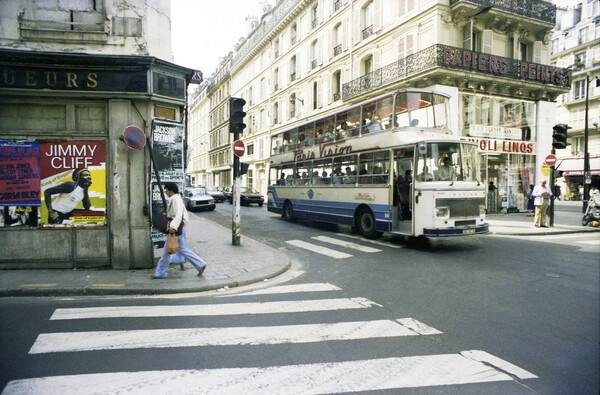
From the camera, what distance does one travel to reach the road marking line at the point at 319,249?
9070 millimetres

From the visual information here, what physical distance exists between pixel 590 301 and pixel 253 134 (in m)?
42.6

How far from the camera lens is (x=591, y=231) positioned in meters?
13.0

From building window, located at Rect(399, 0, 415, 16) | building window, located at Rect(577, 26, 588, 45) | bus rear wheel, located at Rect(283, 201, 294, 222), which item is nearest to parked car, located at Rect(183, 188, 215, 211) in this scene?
bus rear wheel, located at Rect(283, 201, 294, 222)

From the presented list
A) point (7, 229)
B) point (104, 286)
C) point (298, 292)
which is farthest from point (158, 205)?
point (298, 292)

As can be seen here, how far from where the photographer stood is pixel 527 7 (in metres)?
21.3

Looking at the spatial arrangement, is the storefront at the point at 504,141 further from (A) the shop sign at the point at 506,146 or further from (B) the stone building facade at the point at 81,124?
(B) the stone building facade at the point at 81,124

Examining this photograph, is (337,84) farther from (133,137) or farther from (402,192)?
(133,137)

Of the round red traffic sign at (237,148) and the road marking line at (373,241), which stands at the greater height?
the round red traffic sign at (237,148)

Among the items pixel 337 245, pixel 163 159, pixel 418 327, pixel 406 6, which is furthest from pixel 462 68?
pixel 418 327

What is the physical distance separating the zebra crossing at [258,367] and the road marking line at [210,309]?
13 millimetres

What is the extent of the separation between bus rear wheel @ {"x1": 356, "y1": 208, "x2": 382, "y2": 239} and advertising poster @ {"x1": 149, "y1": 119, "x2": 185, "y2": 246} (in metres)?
5.88

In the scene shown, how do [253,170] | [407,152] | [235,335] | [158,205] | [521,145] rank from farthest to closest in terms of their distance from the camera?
[253,170] → [521,145] → [407,152] → [158,205] → [235,335]

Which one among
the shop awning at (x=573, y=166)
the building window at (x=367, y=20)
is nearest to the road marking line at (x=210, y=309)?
the building window at (x=367, y=20)

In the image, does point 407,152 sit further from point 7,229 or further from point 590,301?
Answer: point 7,229
